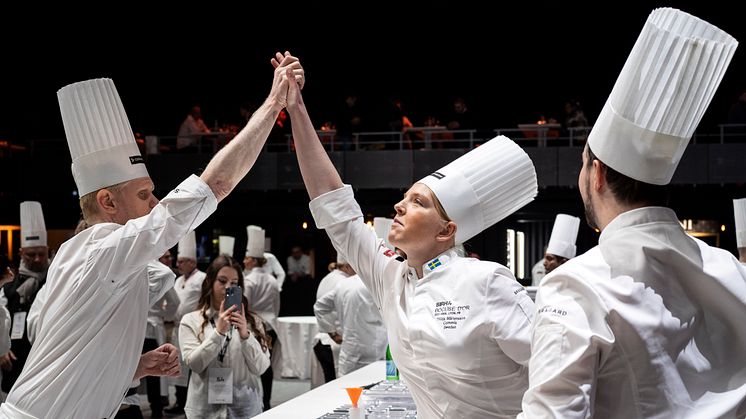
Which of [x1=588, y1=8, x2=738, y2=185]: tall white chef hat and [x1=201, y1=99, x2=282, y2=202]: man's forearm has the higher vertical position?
[x1=588, y1=8, x2=738, y2=185]: tall white chef hat

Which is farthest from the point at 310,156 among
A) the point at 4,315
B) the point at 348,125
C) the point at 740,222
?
the point at 348,125

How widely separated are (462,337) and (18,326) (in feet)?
15.1

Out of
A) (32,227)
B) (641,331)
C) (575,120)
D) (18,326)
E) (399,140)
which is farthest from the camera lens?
(399,140)

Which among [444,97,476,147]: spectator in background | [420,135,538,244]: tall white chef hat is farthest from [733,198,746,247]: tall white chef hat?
[444,97,476,147]: spectator in background

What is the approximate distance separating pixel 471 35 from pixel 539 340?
14192 mm

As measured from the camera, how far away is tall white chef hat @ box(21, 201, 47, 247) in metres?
6.82

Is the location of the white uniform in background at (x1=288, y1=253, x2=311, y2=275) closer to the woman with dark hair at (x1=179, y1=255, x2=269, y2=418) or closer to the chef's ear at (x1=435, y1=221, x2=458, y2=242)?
the woman with dark hair at (x1=179, y1=255, x2=269, y2=418)

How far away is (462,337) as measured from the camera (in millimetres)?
2086

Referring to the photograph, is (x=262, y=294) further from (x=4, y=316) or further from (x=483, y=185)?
(x=483, y=185)

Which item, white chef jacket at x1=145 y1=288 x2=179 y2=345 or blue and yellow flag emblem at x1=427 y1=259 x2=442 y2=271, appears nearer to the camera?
blue and yellow flag emblem at x1=427 y1=259 x2=442 y2=271

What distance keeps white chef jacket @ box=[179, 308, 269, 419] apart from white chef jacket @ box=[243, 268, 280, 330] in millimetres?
3785

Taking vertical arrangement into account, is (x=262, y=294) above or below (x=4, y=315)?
below

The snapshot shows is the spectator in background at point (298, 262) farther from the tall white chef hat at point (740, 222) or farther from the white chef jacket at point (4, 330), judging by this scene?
the white chef jacket at point (4, 330)

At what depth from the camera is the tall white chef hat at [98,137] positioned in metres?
2.45
